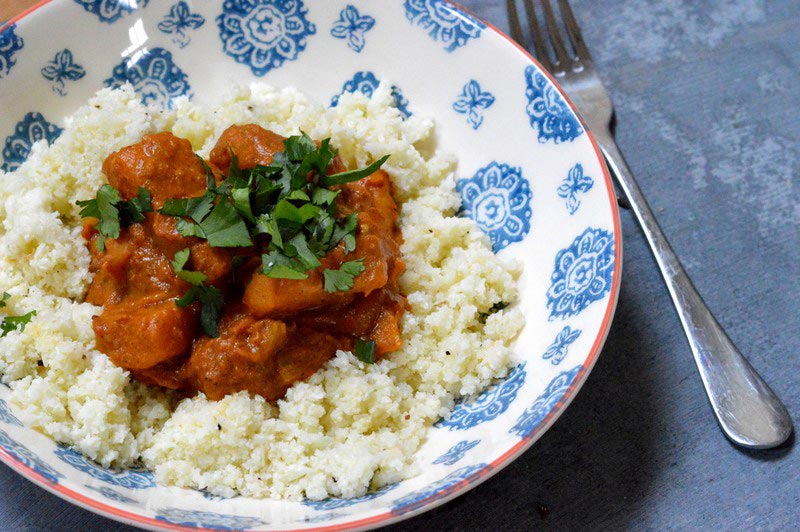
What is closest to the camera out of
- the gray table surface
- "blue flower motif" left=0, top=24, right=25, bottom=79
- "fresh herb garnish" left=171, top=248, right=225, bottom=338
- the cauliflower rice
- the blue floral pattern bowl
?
the blue floral pattern bowl

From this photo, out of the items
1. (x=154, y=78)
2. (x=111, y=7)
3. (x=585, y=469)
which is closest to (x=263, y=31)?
(x=154, y=78)

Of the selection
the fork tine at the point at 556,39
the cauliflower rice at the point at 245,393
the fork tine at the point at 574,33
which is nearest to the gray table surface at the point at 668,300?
the fork tine at the point at 574,33

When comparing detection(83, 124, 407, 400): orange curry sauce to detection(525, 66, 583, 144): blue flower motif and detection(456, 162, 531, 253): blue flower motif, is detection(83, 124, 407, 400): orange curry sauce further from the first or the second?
detection(525, 66, 583, 144): blue flower motif

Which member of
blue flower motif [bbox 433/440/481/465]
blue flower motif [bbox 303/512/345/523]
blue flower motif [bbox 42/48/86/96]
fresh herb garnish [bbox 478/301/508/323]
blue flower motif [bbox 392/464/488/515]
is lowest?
fresh herb garnish [bbox 478/301/508/323]

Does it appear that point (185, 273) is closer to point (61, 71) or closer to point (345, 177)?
point (345, 177)

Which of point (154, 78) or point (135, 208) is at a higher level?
point (154, 78)

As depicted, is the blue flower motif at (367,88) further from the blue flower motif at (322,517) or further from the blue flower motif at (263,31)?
the blue flower motif at (322,517)

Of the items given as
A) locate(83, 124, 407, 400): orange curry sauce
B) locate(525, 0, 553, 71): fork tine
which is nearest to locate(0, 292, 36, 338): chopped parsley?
locate(83, 124, 407, 400): orange curry sauce
